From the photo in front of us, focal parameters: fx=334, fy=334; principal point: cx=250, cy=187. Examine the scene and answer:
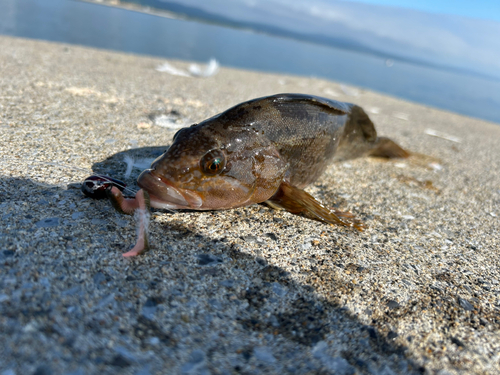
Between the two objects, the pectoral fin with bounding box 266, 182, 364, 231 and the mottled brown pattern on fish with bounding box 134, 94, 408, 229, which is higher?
the mottled brown pattern on fish with bounding box 134, 94, 408, 229

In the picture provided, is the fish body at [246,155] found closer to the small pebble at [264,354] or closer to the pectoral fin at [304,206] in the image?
the pectoral fin at [304,206]

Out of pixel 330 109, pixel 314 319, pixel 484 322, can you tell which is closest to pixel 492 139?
pixel 330 109

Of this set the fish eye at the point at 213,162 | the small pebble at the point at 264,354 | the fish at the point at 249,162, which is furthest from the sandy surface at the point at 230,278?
the fish eye at the point at 213,162

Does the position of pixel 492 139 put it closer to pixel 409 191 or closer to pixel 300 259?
pixel 409 191

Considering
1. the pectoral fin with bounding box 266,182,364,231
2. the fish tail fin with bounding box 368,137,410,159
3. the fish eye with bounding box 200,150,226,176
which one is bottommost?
the pectoral fin with bounding box 266,182,364,231

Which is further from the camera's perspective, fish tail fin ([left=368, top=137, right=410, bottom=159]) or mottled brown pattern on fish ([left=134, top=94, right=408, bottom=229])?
fish tail fin ([left=368, top=137, right=410, bottom=159])

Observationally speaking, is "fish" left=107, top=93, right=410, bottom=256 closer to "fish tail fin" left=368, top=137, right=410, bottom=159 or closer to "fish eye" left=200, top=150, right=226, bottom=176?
"fish eye" left=200, top=150, right=226, bottom=176

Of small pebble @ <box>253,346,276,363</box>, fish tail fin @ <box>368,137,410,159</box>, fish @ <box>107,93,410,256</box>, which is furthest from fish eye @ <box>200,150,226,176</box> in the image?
fish tail fin @ <box>368,137,410,159</box>

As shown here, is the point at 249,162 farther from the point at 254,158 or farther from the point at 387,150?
the point at 387,150
